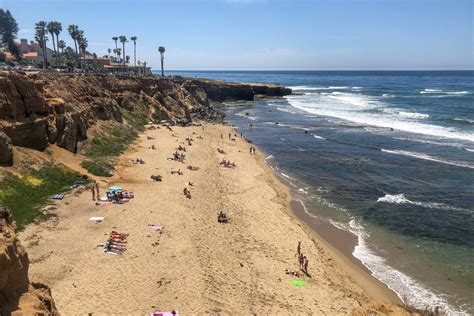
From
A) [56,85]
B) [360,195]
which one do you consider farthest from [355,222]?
[56,85]

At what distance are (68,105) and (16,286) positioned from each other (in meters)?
30.5

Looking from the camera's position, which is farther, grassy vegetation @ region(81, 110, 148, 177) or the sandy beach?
grassy vegetation @ region(81, 110, 148, 177)

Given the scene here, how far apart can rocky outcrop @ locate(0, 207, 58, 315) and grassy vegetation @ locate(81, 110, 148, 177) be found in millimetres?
22255

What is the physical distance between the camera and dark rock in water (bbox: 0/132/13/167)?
83.3ft

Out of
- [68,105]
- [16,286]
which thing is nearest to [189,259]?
[16,286]

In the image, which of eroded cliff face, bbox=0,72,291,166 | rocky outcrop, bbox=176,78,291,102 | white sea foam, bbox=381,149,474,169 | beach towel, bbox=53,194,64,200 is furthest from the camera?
rocky outcrop, bbox=176,78,291,102

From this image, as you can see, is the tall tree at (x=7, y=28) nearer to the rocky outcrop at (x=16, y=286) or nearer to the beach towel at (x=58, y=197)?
the beach towel at (x=58, y=197)

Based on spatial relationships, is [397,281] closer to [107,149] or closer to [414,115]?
[107,149]

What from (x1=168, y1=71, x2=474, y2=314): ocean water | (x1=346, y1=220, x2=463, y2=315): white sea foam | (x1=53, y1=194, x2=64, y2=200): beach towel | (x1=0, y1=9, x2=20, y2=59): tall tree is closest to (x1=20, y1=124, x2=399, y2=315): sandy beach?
(x1=346, y1=220, x2=463, y2=315): white sea foam

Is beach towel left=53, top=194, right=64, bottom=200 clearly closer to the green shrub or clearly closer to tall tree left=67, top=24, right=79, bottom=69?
the green shrub

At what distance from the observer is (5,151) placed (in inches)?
1006

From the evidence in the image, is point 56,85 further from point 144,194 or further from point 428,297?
point 428,297

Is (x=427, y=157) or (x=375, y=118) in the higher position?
(x=375, y=118)

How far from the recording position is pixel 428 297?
1812 cm
